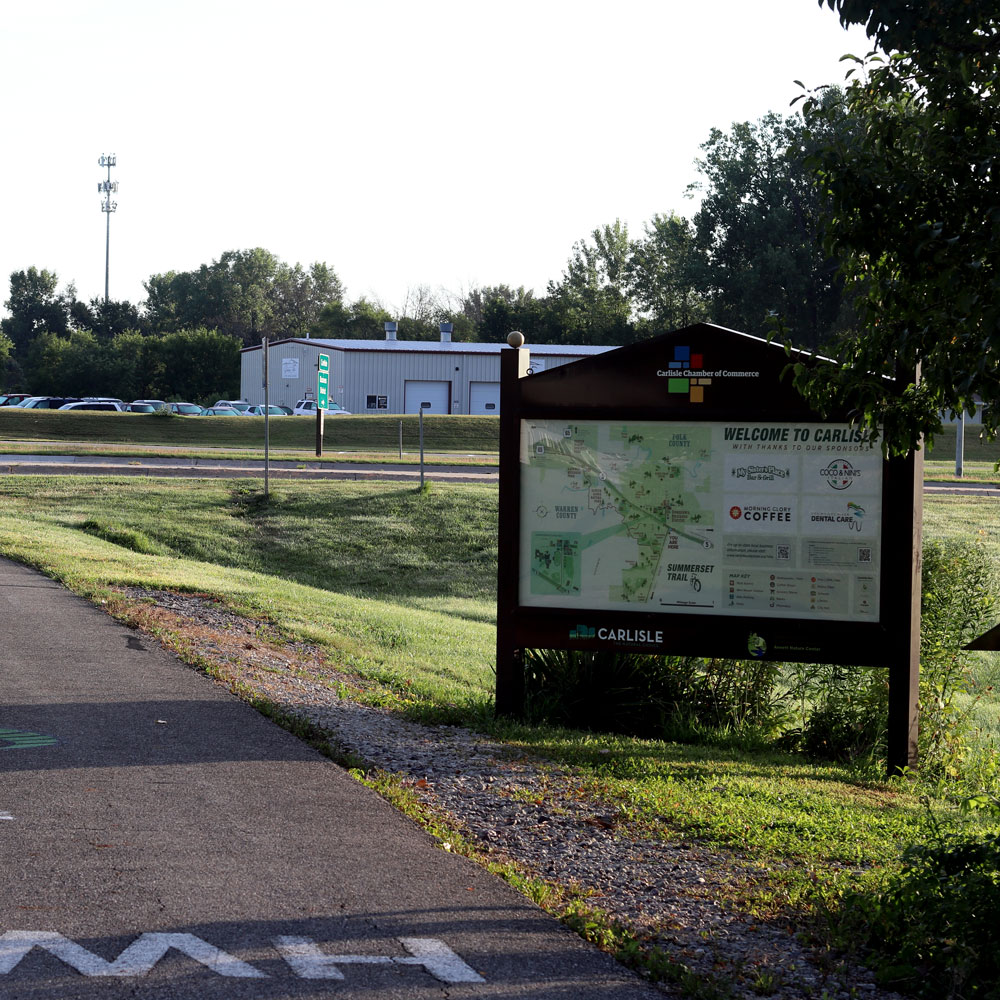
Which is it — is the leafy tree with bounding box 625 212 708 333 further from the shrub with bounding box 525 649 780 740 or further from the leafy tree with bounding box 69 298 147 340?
the shrub with bounding box 525 649 780 740

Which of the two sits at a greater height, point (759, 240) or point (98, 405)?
point (759, 240)

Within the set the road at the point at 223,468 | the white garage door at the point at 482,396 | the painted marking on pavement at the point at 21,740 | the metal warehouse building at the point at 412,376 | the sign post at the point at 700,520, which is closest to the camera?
the painted marking on pavement at the point at 21,740

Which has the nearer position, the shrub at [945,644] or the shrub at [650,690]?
the shrub at [945,644]

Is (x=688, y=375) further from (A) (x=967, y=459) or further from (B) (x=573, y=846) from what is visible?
(A) (x=967, y=459)

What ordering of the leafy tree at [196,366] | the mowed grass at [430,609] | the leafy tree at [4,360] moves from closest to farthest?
1. the mowed grass at [430,609]
2. the leafy tree at [196,366]
3. the leafy tree at [4,360]

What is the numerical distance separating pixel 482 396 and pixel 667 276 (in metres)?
15.1

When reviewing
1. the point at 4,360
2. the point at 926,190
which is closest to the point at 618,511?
the point at 926,190

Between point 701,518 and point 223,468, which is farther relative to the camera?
point 223,468

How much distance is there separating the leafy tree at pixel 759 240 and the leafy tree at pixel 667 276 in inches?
67.3

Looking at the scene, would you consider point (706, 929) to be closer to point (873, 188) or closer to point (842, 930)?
point (842, 930)

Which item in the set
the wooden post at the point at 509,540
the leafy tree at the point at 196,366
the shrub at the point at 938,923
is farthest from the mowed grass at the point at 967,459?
the leafy tree at the point at 196,366

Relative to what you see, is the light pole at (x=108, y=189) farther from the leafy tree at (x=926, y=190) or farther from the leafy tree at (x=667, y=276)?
the leafy tree at (x=926, y=190)

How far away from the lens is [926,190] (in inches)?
175

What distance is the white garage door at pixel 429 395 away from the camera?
66000 mm
